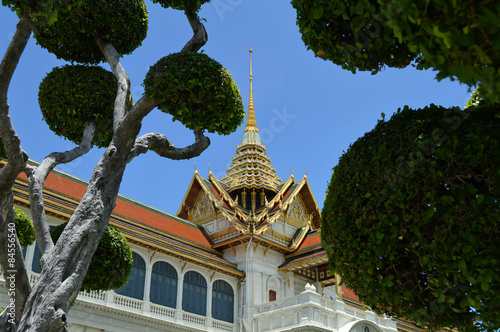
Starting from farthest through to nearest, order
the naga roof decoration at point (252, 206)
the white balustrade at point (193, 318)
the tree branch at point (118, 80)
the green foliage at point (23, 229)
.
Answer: the naga roof decoration at point (252, 206) → the white balustrade at point (193, 318) → the green foliage at point (23, 229) → the tree branch at point (118, 80)

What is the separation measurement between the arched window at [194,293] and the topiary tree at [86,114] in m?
17.3

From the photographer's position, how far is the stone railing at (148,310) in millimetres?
21487

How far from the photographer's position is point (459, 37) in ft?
9.68

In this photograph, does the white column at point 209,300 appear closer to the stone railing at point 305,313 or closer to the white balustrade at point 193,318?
the white balustrade at point 193,318

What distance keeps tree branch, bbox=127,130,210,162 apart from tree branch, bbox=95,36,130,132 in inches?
16.9

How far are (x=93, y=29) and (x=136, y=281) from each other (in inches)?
669

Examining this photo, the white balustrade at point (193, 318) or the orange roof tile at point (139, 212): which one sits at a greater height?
the orange roof tile at point (139, 212)

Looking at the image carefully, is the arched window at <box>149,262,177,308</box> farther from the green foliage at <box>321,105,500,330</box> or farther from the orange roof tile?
the green foliage at <box>321,105,500,330</box>

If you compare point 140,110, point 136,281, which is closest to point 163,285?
point 136,281

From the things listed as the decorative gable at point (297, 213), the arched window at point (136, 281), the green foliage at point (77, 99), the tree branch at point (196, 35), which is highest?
the decorative gable at point (297, 213)

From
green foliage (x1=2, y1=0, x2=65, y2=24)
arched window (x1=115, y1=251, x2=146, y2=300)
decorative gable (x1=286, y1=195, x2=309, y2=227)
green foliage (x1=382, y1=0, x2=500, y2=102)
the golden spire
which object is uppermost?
the golden spire

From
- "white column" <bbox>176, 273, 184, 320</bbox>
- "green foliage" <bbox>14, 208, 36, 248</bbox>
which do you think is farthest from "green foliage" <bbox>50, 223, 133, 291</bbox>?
"white column" <bbox>176, 273, 184, 320</bbox>

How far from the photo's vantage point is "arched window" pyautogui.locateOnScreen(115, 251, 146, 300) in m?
23.4

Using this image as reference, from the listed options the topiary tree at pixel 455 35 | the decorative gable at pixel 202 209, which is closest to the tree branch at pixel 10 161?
the topiary tree at pixel 455 35
